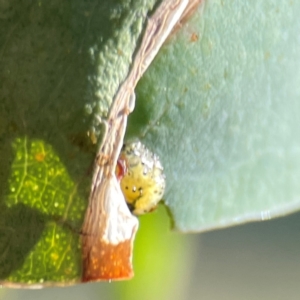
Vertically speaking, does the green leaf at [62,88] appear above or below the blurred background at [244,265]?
above

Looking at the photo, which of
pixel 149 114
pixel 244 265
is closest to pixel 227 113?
pixel 149 114

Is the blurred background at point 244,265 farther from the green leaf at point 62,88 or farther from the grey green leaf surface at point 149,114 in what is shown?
the green leaf at point 62,88

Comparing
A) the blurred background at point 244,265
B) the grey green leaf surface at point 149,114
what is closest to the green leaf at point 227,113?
the grey green leaf surface at point 149,114

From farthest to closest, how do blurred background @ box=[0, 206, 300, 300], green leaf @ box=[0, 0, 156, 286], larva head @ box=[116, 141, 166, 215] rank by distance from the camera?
blurred background @ box=[0, 206, 300, 300] → larva head @ box=[116, 141, 166, 215] → green leaf @ box=[0, 0, 156, 286]

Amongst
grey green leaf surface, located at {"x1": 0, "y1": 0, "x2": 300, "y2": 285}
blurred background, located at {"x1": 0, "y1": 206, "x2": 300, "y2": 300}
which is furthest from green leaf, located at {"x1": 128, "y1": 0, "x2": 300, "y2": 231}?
blurred background, located at {"x1": 0, "y1": 206, "x2": 300, "y2": 300}

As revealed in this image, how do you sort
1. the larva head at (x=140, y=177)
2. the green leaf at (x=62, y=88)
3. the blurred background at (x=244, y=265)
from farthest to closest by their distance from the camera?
the blurred background at (x=244, y=265) < the larva head at (x=140, y=177) < the green leaf at (x=62, y=88)

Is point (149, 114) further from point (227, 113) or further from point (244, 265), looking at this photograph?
point (244, 265)

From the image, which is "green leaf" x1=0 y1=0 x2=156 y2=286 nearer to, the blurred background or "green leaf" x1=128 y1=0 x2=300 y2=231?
"green leaf" x1=128 y1=0 x2=300 y2=231
